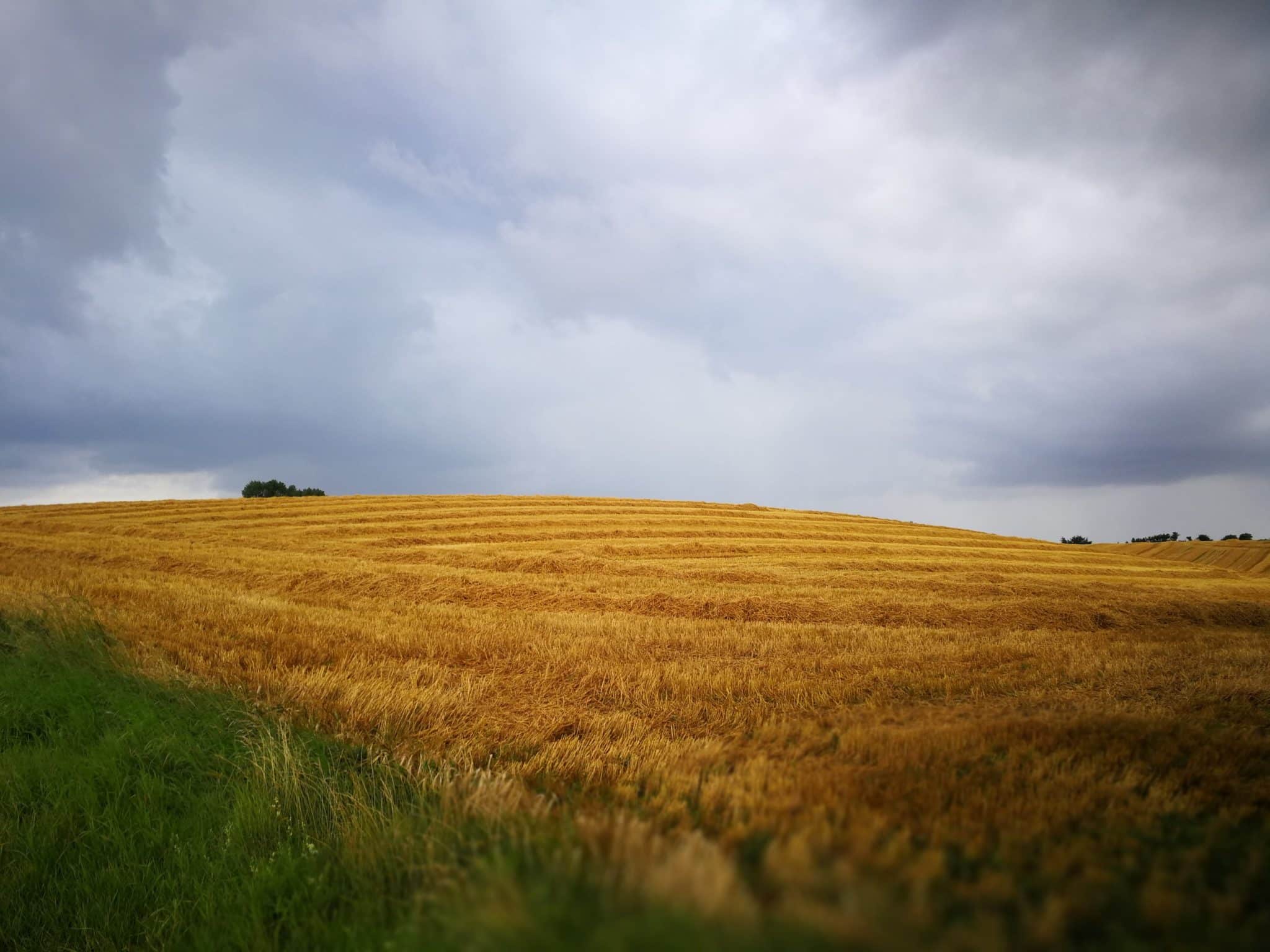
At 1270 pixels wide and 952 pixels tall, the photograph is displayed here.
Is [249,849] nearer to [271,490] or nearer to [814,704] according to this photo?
[814,704]

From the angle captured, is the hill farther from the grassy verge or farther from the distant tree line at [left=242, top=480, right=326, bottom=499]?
the distant tree line at [left=242, top=480, right=326, bottom=499]

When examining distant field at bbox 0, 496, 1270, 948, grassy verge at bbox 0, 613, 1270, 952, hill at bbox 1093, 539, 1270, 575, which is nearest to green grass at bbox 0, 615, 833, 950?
grassy verge at bbox 0, 613, 1270, 952

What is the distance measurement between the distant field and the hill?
27.2 m

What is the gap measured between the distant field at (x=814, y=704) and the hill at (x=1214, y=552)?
27.2m

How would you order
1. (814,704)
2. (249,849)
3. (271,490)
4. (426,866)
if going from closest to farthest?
(426,866) → (249,849) → (814,704) → (271,490)

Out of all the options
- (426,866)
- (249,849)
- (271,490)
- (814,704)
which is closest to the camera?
(426,866)

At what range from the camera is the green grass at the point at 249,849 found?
138cm

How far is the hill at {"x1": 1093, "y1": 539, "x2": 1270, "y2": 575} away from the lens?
4434 centimetres

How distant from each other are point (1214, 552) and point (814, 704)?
190 feet

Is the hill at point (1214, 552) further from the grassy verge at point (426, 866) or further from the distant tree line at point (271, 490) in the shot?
the distant tree line at point (271, 490)

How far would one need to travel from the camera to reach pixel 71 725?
20.9 ft

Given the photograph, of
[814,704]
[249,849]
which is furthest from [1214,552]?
[249,849]

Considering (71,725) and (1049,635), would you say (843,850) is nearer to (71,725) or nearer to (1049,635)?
(71,725)

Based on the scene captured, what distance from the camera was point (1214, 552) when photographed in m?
48.5
